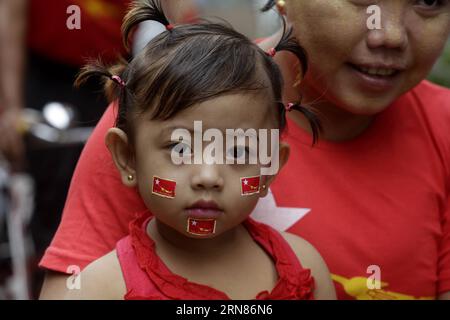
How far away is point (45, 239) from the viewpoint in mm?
4559

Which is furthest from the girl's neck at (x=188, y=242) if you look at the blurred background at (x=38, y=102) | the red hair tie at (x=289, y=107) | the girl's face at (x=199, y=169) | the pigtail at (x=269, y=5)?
the blurred background at (x=38, y=102)

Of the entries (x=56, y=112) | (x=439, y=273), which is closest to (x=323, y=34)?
(x=439, y=273)

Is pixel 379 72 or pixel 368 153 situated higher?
pixel 379 72

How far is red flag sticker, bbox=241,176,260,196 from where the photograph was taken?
7.43 ft

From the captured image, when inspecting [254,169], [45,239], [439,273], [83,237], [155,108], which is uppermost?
[155,108]

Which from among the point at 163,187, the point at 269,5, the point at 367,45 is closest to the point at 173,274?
the point at 163,187

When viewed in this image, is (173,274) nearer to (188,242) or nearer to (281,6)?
(188,242)

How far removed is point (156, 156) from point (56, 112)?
200cm

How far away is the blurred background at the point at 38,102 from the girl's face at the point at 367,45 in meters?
1.79

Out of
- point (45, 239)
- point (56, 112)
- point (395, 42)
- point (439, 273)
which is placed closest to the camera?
point (395, 42)

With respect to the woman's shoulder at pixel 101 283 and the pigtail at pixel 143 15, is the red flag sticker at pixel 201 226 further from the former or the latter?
the pigtail at pixel 143 15

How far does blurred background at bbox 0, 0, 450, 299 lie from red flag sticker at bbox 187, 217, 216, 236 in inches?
80.2
